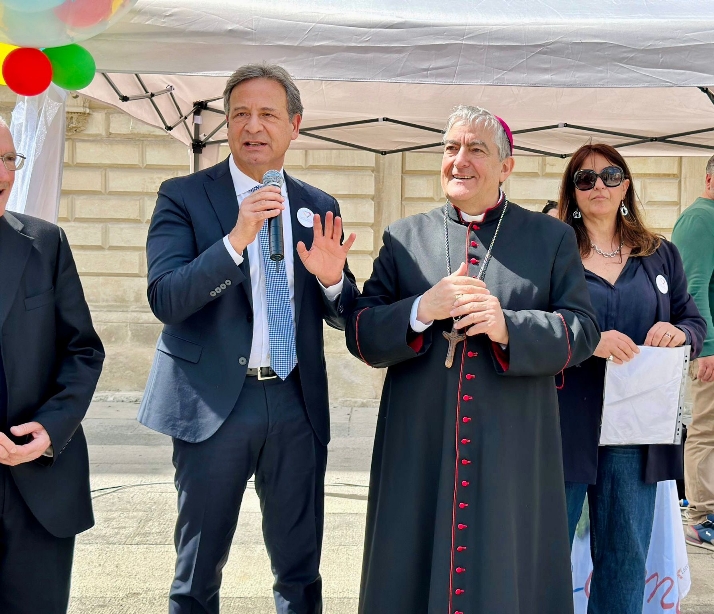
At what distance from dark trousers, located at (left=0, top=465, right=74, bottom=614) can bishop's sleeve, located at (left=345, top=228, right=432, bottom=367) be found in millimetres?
1083

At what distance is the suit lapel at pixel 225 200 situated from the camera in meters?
2.84

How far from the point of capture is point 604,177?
3238 millimetres

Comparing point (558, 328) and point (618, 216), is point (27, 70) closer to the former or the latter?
point (558, 328)

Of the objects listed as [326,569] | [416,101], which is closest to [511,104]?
[416,101]

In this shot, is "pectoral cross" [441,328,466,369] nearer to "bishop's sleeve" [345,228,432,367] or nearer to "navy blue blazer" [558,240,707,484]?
"bishop's sleeve" [345,228,432,367]

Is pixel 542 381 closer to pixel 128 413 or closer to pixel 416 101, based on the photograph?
pixel 416 101

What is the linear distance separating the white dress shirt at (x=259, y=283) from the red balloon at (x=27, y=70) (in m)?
0.65

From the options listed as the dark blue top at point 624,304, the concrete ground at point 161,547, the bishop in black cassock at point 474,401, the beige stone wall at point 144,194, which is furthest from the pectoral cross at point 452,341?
the beige stone wall at point 144,194

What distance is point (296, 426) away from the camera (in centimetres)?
284

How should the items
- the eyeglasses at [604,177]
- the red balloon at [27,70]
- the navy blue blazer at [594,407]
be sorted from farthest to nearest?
the eyeglasses at [604,177] < the navy blue blazer at [594,407] < the red balloon at [27,70]

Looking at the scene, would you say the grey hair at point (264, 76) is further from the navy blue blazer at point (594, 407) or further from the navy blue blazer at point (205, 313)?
the navy blue blazer at point (594, 407)

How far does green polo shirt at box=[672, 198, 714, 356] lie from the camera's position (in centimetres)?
438

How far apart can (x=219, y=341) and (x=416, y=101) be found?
244cm

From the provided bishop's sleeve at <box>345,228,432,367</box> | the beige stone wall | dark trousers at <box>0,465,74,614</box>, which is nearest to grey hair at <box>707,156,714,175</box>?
bishop's sleeve at <box>345,228,432,367</box>
